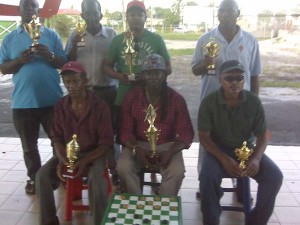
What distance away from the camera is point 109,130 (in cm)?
293

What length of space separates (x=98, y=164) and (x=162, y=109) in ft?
2.26

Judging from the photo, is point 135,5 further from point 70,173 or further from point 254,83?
point 70,173

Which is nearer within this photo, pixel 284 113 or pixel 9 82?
pixel 284 113

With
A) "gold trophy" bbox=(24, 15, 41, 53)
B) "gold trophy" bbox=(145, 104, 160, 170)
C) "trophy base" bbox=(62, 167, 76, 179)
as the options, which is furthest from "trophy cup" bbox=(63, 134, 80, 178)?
"gold trophy" bbox=(24, 15, 41, 53)

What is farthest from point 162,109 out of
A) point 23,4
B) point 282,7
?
point 282,7

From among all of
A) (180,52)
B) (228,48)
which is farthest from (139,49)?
(180,52)

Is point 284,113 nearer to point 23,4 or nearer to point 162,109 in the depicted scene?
point 162,109

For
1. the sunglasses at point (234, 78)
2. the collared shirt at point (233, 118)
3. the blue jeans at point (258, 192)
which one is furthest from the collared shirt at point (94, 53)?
the blue jeans at point (258, 192)

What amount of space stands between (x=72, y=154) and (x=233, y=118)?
1282mm

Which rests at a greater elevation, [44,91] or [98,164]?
[44,91]

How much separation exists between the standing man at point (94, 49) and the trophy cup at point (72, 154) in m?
0.55

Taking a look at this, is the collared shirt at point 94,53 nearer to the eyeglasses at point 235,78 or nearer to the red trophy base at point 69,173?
the red trophy base at point 69,173

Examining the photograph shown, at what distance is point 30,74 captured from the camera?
125 inches

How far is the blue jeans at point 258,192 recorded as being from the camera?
8.94 ft
